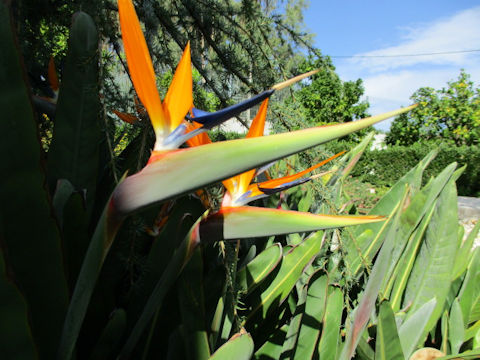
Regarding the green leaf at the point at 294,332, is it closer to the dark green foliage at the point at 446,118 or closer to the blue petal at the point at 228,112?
the blue petal at the point at 228,112

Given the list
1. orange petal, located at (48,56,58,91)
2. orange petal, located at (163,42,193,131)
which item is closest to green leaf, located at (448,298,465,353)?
orange petal, located at (163,42,193,131)

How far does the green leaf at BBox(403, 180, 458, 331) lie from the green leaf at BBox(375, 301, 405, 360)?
46cm

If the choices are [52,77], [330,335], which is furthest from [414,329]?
[52,77]

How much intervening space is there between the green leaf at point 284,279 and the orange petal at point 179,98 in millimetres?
546

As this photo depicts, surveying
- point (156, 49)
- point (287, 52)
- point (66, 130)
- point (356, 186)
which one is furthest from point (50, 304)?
point (356, 186)

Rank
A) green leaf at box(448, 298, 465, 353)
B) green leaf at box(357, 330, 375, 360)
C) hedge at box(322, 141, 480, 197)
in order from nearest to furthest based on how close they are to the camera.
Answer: green leaf at box(357, 330, 375, 360) < green leaf at box(448, 298, 465, 353) < hedge at box(322, 141, 480, 197)

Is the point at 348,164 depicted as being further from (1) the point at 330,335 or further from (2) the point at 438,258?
(1) the point at 330,335

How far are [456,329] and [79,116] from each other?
3.70ft

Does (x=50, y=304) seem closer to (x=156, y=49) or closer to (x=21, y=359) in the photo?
(x=21, y=359)

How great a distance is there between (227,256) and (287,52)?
851 millimetres

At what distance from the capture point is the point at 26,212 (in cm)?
57

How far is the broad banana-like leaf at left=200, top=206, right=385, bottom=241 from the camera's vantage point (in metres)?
0.42

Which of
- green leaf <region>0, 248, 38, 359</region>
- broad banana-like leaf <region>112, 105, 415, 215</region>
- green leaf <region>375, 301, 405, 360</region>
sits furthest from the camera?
green leaf <region>375, 301, 405, 360</region>

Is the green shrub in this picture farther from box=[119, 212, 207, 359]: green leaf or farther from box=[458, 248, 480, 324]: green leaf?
box=[119, 212, 207, 359]: green leaf
